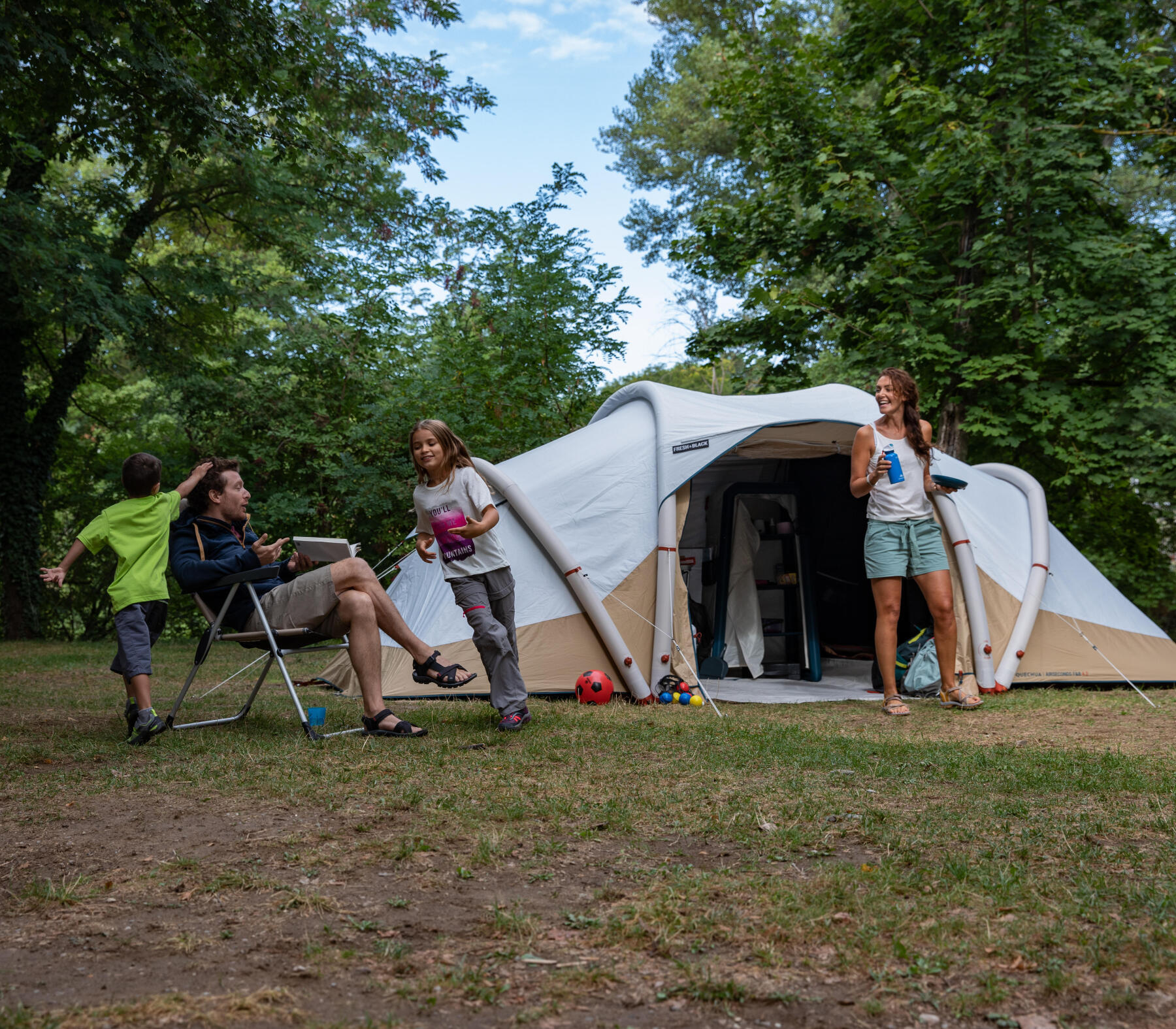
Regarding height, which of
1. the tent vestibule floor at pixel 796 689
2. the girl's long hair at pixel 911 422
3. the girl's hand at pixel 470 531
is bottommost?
the tent vestibule floor at pixel 796 689

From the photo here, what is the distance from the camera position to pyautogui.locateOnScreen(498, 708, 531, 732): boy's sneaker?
4934 mm

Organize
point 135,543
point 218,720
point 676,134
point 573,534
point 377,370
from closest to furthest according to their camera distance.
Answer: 1. point 135,543
2. point 218,720
3. point 573,534
4. point 377,370
5. point 676,134

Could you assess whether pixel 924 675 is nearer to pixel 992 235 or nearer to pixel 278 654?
pixel 278 654

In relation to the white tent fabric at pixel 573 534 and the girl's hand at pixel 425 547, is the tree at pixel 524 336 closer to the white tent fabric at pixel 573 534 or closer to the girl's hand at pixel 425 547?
the white tent fabric at pixel 573 534

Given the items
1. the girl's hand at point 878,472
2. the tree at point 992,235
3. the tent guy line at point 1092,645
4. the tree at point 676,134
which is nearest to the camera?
the girl's hand at point 878,472

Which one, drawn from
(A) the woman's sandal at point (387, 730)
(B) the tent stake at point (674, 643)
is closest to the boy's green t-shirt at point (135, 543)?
(A) the woman's sandal at point (387, 730)

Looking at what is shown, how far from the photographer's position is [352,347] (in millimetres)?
12508

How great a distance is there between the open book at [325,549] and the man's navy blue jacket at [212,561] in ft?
0.51

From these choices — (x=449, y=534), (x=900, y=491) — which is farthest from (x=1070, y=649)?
(x=449, y=534)

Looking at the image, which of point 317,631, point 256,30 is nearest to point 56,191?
point 256,30

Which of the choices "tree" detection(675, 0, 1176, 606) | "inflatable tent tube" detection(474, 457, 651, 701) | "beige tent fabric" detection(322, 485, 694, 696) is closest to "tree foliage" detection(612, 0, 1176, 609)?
"tree" detection(675, 0, 1176, 606)

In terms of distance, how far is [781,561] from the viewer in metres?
8.45

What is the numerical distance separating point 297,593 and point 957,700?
3.86 metres

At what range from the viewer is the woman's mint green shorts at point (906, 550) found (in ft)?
19.7
